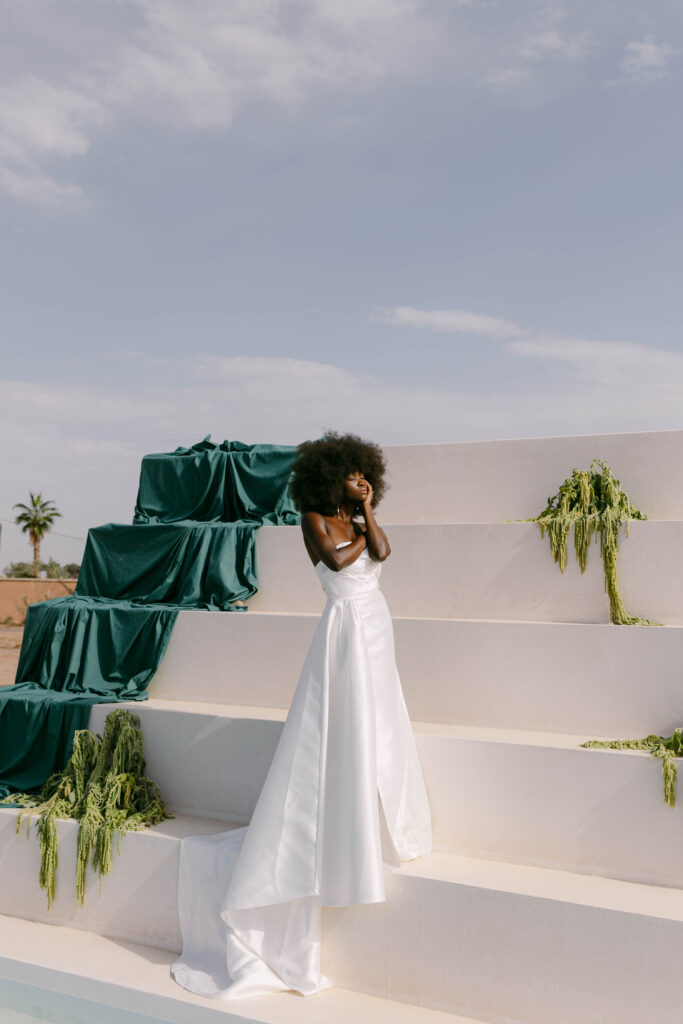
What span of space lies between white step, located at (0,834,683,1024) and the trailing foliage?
0.39 m

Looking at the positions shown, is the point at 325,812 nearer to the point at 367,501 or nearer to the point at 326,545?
the point at 326,545

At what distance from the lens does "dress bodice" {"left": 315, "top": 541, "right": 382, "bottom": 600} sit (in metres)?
3.18

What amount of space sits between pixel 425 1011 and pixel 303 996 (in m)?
0.48

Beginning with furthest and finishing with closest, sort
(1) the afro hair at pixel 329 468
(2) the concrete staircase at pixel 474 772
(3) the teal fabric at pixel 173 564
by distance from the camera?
(3) the teal fabric at pixel 173 564
(1) the afro hair at pixel 329 468
(2) the concrete staircase at pixel 474 772

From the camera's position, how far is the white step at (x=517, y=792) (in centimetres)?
318

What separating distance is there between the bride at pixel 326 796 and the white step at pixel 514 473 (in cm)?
189

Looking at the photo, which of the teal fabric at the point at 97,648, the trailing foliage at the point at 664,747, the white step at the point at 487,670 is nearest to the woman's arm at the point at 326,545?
the white step at the point at 487,670

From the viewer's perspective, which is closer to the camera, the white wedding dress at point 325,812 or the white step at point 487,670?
the white wedding dress at point 325,812

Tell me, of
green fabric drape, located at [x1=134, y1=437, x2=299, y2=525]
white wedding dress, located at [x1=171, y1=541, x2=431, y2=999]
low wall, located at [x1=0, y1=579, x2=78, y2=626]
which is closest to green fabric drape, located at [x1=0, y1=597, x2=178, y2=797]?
green fabric drape, located at [x1=134, y1=437, x2=299, y2=525]

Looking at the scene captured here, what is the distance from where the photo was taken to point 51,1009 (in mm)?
3191

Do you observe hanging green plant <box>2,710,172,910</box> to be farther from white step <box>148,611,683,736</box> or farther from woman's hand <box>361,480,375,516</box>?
woman's hand <box>361,480,375,516</box>

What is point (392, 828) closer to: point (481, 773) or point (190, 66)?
point (481, 773)

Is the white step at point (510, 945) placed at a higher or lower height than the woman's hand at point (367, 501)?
lower

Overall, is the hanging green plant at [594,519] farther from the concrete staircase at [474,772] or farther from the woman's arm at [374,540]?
the woman's arm at [374,540]
